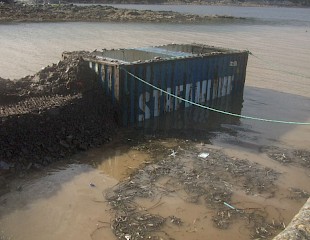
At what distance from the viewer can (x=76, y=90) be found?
9.98 meters

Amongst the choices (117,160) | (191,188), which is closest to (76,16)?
Result: (117,160)

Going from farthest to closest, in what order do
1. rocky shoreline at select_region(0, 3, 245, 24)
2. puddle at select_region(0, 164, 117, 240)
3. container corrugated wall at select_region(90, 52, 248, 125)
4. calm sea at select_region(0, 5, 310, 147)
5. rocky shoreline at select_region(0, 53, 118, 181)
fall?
1. rocky shoreline at select_region(0, 3, 245, 24)
2. calm sea at select_region(0, 5, 310, 147)
3. container corrugated wall at select_region(90, 52, 248, 125)
4. rocky shoreline at select_region(0, 53, 118, 181)
5. puddle at select_region(0, 164, 117, 240)

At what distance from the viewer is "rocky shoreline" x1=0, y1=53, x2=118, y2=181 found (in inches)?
313

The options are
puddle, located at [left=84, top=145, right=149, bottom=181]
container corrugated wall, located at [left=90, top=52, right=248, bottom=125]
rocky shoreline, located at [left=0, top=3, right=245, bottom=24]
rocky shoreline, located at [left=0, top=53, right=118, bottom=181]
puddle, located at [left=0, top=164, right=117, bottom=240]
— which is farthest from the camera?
rocky shoreline, located at [left=0, top=3, right=245, bottom=24]

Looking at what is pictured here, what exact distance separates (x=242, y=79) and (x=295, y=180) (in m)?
7.19

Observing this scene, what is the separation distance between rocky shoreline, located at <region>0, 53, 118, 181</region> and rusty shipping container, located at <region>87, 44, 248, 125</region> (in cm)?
48

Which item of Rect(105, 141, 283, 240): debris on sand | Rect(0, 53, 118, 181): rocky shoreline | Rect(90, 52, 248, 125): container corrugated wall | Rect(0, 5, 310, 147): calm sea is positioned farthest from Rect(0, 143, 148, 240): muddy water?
Rect(0, 5, 310, 147): calm sea

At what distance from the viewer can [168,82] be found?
36.9 ft

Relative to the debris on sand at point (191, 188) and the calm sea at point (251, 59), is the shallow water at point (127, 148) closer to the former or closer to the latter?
the calm sea at point (251, 59)

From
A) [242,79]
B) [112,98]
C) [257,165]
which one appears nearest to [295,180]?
[257,165]

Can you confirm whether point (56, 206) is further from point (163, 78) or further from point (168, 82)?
point (168, 82)

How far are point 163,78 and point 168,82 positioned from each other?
0.28m

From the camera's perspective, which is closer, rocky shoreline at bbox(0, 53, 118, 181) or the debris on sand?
the debris on sand

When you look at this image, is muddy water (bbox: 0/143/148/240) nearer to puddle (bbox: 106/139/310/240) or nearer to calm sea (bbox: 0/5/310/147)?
puddle (bbox: 106/139/310/240)
